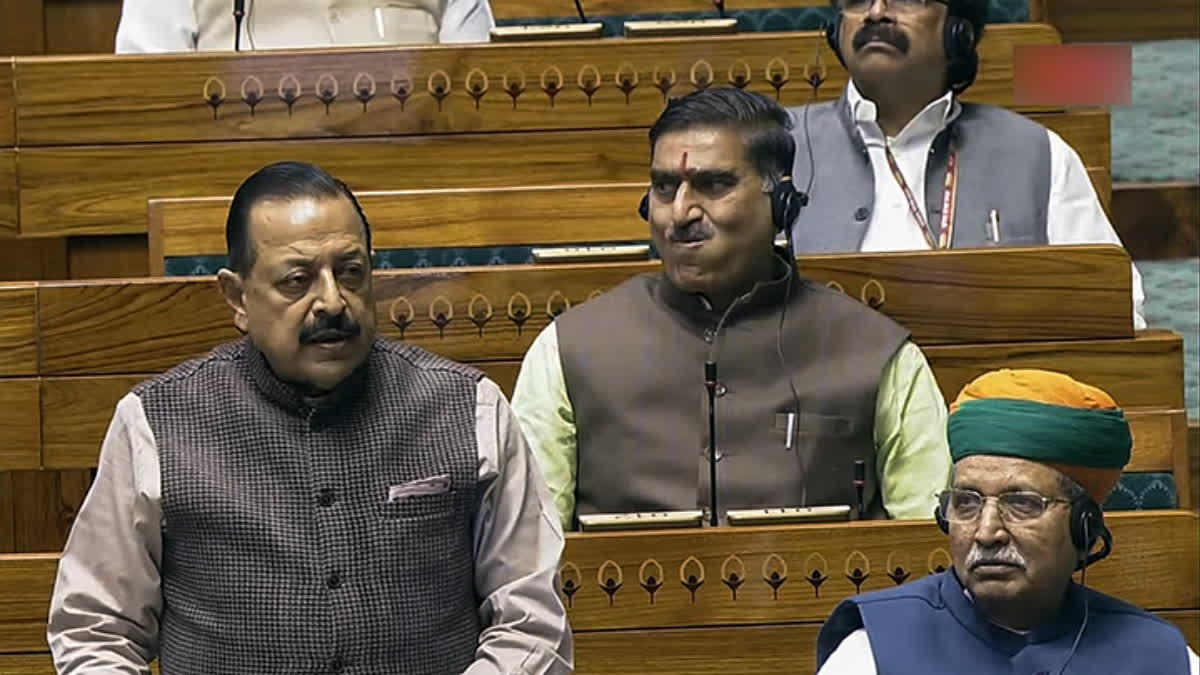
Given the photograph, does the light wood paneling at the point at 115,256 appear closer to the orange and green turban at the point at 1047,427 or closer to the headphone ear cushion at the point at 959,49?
the headphone ear cushion at the point at 959,49

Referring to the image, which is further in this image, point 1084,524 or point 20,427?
point 20,427

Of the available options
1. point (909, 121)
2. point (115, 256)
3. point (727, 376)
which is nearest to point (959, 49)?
point (909, 121)

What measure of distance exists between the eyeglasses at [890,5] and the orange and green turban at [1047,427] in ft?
4.05

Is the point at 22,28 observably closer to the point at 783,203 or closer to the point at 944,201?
the point at 944,201

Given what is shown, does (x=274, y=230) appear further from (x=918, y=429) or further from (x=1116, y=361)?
(x=1116, y=361)

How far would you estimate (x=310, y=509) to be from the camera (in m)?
2.56

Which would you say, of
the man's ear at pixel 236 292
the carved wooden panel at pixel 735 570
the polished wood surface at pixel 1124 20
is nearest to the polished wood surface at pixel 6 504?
the carved wooden panel at pixel 735 570

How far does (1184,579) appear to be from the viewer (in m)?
3.23

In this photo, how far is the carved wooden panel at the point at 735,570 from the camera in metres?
3.12

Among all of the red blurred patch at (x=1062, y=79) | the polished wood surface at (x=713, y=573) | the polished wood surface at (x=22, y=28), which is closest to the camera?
the polished wood surface at (x=713, y=573)

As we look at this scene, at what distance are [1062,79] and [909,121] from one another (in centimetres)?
43

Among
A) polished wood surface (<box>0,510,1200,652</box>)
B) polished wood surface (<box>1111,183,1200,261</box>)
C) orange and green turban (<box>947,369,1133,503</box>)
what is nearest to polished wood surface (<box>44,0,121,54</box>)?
polished wood surface (<box>1111,183,1200,261</box>)

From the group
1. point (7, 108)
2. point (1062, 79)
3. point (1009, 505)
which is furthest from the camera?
point (1062, 79)

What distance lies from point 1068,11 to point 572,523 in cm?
206
